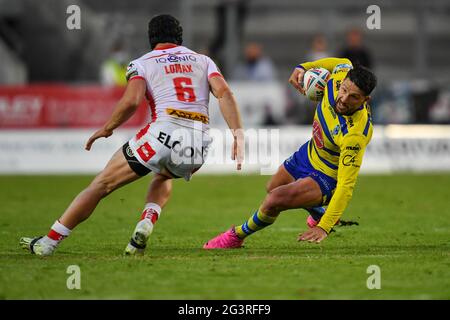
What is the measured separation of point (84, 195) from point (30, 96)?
41.5 ft

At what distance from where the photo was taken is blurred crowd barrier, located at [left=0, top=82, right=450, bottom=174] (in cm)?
2009

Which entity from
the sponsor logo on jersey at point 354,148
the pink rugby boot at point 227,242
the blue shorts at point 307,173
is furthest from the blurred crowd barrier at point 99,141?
the sponsor logo on jersey at point 354,148

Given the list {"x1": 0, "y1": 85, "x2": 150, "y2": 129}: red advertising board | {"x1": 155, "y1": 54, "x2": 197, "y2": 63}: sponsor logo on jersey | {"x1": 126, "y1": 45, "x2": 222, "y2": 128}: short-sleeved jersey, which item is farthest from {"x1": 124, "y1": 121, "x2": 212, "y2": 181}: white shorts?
{"x1": 0, "y1": 85, "x2": 150, "y2": 129}: red advertising board

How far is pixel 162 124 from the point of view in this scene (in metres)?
8.70

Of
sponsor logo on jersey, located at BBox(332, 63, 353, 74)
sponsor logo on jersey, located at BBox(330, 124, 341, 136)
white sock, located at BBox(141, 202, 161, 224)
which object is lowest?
white sock, located at BBox(141, 202, 161, 224)

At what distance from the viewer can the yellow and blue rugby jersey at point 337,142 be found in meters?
8.62

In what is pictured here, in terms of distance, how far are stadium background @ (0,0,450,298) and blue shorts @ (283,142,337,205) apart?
437 centimetres

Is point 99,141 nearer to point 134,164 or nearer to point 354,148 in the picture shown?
point 134,164

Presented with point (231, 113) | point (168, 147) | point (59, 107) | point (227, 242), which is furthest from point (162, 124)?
point (59, 107)

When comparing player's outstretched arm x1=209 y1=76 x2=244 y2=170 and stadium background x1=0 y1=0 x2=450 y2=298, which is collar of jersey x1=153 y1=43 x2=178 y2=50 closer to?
player's outstretched arm x1=209 y1=76 x2=244 y2=170

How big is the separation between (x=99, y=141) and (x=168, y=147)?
11.8 metres

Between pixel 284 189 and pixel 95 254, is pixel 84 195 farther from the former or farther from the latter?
pixel 284 189
